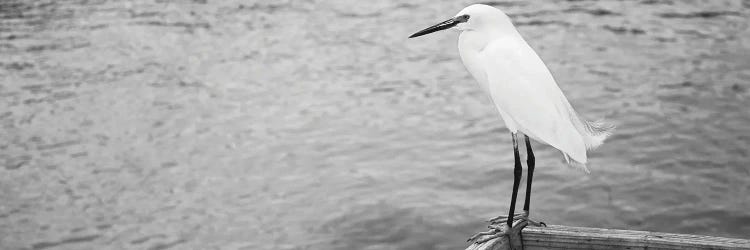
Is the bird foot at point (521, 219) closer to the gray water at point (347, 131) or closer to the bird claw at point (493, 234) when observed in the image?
the bird claw at point (493, 234)

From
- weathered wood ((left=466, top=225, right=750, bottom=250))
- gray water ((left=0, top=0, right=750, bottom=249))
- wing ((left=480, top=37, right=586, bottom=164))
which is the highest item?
wing ((left=480, top=37, right=586, bottom=164))

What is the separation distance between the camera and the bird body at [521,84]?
4785mm

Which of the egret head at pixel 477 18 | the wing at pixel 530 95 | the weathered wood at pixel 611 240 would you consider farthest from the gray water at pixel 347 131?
the weathered wood at pixel 611 240

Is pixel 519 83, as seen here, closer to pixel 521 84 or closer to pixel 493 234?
pixel 521 84

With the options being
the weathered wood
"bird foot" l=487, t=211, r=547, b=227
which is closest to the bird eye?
"bird foot" l=487, t=211, r=547, b=227

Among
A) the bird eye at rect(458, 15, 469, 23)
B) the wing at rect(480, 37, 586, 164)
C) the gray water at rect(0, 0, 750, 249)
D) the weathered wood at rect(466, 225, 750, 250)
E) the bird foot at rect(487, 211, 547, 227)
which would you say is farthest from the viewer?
the gray water at rect(0, 0, 750, 249)

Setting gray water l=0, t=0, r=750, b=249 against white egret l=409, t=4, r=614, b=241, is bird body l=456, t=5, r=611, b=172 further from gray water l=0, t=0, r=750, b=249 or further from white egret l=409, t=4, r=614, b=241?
gray water l=0, t=0, r=750, b=249

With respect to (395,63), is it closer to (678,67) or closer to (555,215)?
(678,67)

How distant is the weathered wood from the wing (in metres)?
0.59

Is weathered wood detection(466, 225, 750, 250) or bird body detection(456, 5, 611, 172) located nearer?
weathered wood detection(466, 225, 750, 250)

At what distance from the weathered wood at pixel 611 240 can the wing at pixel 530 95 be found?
59 centimetres

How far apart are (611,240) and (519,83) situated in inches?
42.5

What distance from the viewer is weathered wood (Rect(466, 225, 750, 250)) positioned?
3.94 meters

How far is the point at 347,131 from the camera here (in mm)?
11344
